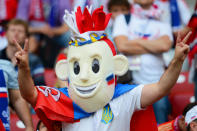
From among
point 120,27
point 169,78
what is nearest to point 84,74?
point 169,78

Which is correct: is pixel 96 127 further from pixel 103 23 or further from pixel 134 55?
pixel 134 55

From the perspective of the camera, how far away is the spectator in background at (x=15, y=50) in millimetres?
4352

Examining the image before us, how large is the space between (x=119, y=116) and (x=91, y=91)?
10.5 inches

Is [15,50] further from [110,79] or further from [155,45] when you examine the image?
[110,79]

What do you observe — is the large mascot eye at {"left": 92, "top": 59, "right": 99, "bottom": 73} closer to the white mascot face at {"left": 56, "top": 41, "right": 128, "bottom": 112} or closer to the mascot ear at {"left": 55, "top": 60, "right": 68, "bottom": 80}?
the white mascot face at {"left": 56, "top": 41, "right": 128, "bottom": 112}

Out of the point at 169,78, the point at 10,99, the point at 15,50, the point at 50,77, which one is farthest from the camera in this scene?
the point at 50,77

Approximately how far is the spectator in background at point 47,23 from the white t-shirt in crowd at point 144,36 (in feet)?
4.75

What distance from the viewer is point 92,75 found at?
2.85m

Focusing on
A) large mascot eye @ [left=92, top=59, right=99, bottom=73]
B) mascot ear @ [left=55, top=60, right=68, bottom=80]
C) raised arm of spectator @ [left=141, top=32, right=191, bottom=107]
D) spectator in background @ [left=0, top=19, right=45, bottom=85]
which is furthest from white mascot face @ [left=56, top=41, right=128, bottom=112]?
spectator in background @ [left=0, top=19, right=45, bottom=85]

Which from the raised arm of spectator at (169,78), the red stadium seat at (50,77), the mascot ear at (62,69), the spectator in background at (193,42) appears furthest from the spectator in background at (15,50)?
the raised arm of spectator at (169,78)

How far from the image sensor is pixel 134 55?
4305 mm

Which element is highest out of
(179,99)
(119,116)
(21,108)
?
(119,116)

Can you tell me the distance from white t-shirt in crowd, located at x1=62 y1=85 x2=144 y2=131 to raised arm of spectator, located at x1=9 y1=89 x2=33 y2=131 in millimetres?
593

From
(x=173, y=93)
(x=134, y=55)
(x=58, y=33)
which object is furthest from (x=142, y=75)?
(x=58, y=33)
